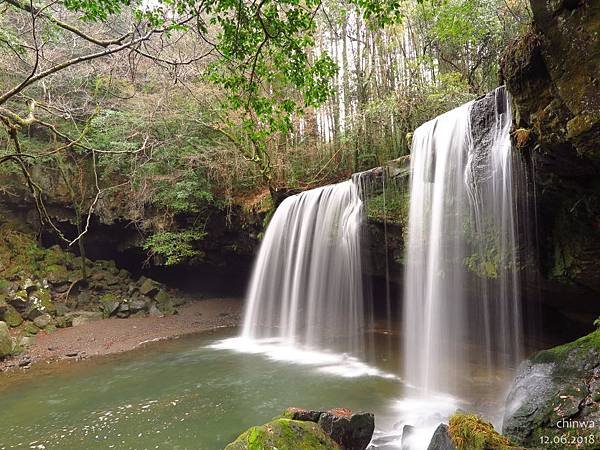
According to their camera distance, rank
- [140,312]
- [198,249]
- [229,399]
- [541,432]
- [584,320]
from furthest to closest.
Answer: [198,249] < [140,312] < [229,399] < [584,320] < [541,432]

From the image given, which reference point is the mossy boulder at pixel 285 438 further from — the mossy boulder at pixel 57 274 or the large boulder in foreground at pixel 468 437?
the mossy boulder at pixel 57 274

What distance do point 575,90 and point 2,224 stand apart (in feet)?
62.4

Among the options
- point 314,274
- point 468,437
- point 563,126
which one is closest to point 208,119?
point 314,274

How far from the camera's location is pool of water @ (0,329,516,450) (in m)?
5.79

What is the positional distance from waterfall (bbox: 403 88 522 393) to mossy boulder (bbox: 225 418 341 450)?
3770 mm

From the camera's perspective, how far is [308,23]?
15.0 feet

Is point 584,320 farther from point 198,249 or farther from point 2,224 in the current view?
point 2,224

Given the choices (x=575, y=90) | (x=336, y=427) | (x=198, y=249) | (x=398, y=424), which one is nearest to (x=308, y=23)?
(x=575, y=90)

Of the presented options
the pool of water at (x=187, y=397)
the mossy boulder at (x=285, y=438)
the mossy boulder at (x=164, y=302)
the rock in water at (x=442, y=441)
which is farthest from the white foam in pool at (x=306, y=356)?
the rock in water at (x=442, y=441)

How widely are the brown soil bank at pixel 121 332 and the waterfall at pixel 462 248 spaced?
864 cm

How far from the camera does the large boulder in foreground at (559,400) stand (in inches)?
129

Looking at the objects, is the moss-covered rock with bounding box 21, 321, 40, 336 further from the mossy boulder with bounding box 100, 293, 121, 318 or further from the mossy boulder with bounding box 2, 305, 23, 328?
the mossy boulder with bounding box 100, 293, 121, 318

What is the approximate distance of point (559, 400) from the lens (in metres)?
3.59

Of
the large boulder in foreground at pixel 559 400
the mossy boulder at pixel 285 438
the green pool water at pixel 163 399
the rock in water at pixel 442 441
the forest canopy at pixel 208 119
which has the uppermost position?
the forest canopy at pixel 208 119
